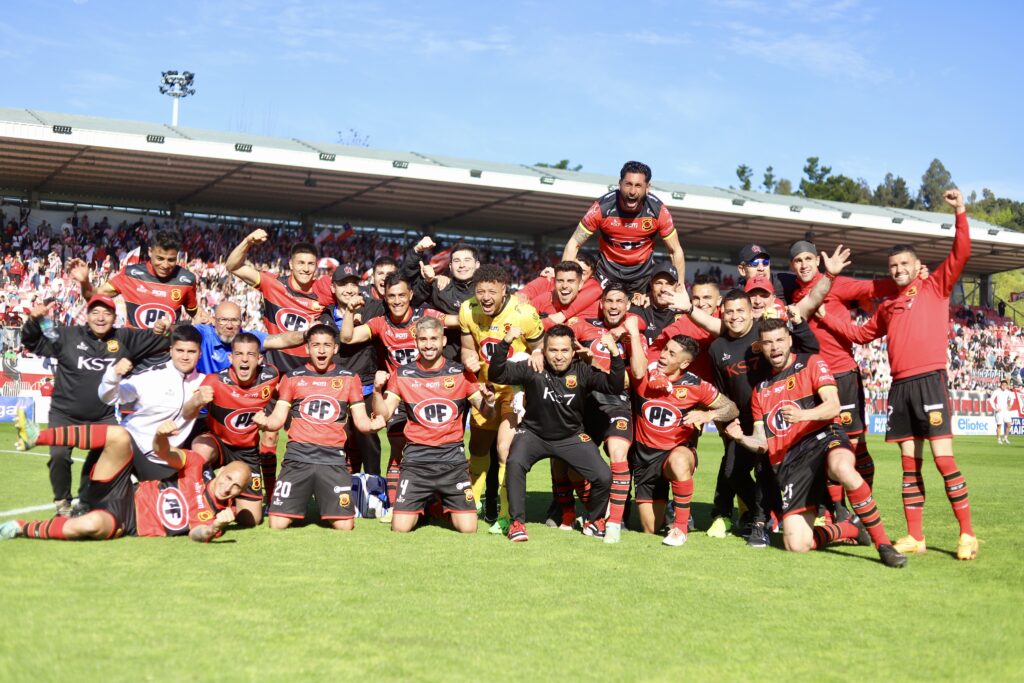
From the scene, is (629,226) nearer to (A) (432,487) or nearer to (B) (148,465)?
(A) (432,487)

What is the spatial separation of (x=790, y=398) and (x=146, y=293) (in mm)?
5933

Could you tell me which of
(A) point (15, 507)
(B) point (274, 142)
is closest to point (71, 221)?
(B) point (274, 142)

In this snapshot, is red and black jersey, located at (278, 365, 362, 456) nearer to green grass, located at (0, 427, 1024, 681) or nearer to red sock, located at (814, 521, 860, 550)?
green grass, located at (0, 427, 1024, 681)

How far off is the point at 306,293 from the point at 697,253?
110 feet

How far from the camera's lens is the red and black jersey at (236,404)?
8055 mm

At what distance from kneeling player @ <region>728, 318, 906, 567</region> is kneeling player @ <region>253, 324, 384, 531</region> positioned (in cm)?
328

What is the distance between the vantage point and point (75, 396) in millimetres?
8117

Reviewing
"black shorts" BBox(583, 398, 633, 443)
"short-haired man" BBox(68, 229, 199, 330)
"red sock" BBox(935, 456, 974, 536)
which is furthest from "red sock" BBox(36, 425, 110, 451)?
"red sock" BBox(935, 456, 974, 536)

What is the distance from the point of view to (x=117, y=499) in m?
6.98

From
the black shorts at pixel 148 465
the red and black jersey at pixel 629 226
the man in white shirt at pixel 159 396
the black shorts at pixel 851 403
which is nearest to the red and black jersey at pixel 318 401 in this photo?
the man in white shirt at pixel 159 396

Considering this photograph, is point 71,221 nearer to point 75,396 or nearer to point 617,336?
point 75,396

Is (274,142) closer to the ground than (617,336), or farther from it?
farther from it

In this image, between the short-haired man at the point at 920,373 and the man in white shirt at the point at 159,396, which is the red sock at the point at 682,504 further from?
the man in white shirt at the point at 159,396

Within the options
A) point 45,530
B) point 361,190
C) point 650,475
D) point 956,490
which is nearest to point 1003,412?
point 361,190
